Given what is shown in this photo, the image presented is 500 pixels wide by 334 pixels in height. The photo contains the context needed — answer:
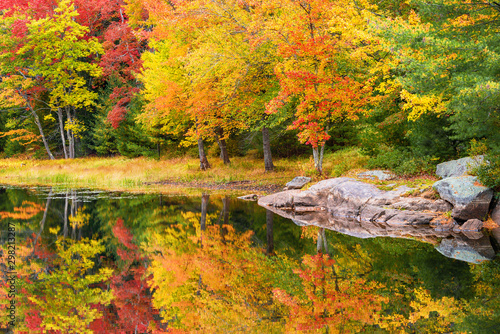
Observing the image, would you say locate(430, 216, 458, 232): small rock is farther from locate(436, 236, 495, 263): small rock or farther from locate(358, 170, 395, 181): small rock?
locate(358, 170, 395, 181): small rock

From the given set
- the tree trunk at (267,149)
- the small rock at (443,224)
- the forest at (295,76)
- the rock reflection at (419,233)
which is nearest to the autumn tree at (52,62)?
the forest at (295,76)

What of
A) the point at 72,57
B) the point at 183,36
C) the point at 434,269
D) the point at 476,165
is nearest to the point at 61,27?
the point at 72,57

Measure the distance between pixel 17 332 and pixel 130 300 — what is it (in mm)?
1339

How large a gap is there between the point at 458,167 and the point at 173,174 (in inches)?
619

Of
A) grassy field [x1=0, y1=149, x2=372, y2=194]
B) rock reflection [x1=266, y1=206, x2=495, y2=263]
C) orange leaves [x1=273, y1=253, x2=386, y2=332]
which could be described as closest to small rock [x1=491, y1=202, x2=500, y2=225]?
rock reflection [x1=266, y1=206, x2=495, y2=263]

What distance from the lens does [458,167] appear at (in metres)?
11.7

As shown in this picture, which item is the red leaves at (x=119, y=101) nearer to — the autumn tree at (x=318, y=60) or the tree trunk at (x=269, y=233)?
the autumn tree at (x=318, y=60)

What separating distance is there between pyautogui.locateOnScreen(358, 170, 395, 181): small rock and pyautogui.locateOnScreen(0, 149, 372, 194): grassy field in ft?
4.87

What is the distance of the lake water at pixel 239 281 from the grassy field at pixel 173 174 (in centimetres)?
770

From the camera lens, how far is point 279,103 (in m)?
14.7

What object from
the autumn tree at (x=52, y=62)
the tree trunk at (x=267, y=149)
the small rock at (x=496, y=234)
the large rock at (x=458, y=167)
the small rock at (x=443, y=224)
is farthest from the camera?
the autumn tree at (x=52, y=62)

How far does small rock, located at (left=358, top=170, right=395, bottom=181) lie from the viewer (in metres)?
13.5

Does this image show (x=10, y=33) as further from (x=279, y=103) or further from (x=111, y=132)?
(x=279, y=103)

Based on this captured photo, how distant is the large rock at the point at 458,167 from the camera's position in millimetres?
11062
